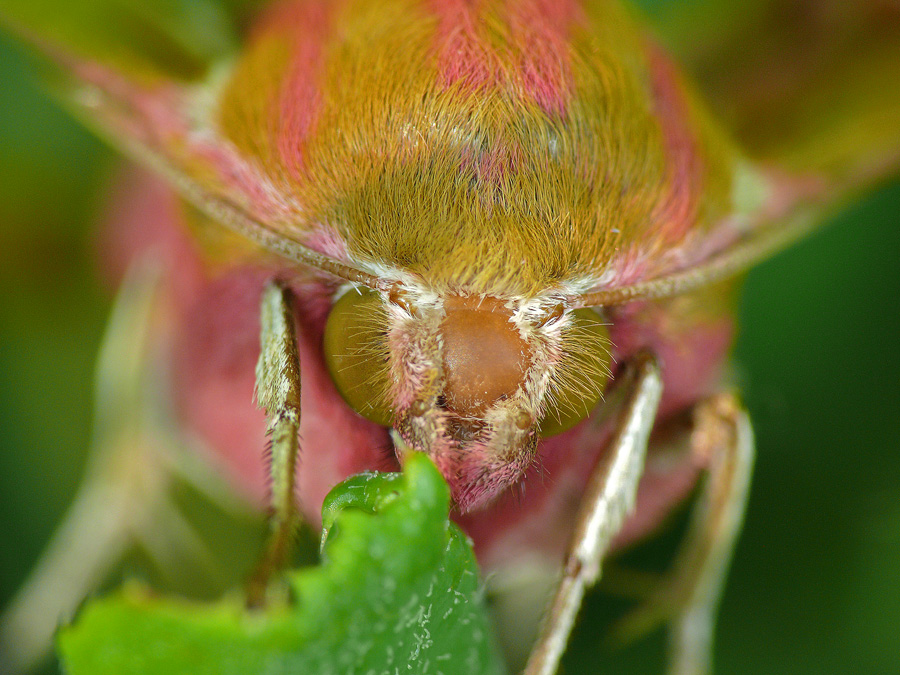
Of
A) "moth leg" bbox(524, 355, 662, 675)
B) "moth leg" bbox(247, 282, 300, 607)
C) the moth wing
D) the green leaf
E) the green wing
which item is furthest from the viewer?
the green wing

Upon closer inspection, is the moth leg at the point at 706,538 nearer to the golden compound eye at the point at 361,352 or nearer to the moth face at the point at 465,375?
the moth face at the point at 465,375

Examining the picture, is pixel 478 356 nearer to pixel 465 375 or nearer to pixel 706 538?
pixel 465 375

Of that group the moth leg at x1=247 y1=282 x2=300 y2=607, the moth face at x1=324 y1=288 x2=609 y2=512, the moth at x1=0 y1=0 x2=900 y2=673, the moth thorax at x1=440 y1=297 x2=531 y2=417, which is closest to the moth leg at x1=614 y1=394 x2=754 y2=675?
the moth at x1=0 y1=0 x2=900 y2=673

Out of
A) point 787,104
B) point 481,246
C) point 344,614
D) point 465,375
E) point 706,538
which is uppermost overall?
point 787,104

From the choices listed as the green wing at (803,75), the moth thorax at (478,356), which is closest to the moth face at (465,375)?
the moth thorax at (478,356)

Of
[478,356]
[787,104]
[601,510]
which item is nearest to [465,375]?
[478,356]

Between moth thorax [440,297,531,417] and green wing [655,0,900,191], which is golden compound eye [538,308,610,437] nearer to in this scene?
moth thorax [440,297,531,417]

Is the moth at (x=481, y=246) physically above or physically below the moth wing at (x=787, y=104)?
below
